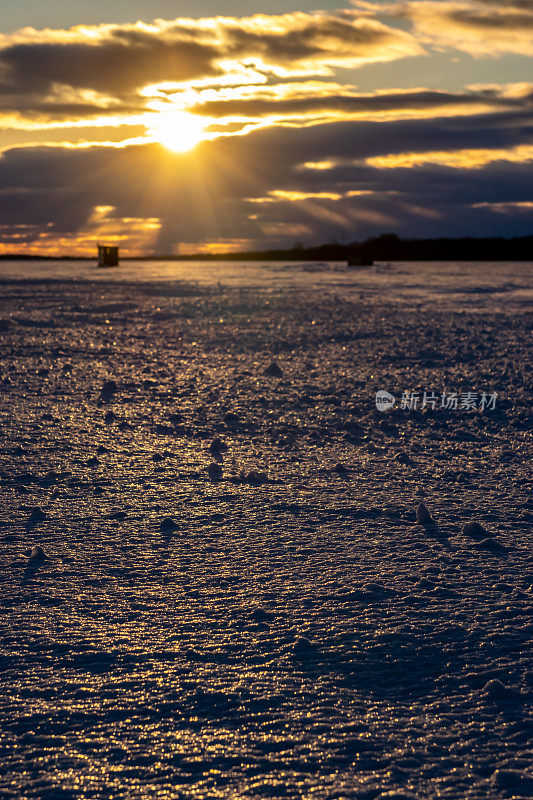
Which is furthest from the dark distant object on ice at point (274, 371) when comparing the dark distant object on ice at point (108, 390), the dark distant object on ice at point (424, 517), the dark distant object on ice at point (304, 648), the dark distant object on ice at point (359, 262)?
the dark distant object on ice at point (359, 262)

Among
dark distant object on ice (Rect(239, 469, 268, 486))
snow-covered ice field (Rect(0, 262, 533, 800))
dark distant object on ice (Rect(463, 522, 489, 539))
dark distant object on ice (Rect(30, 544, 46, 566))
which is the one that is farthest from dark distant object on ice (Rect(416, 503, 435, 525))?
dark distant object on ice (Rect(30, 544, 46, 566))

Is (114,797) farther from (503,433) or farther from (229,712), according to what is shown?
(503,433)

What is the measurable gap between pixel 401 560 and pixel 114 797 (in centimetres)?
199

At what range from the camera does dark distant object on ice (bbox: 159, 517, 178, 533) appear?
13.3ft

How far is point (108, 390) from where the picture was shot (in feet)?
28.1

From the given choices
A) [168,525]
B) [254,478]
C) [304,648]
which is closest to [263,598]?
[304,648]

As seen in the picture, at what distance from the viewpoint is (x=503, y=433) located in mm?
6645

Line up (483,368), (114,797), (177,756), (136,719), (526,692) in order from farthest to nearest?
(483,368)
(526,692)
(136,719)
(177,756)
(114,797)

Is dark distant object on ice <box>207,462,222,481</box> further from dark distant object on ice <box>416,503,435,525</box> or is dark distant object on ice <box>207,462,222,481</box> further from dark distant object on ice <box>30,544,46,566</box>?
dark distant object on ice <box>30,544,46,566</box>

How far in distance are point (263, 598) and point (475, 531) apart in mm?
1390

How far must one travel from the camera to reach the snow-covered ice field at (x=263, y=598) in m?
2.08

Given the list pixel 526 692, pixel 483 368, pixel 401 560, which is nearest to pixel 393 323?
pixel 483 368

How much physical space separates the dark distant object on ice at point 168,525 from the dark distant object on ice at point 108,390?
4077mm

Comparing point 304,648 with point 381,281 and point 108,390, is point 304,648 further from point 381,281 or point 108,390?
point 381,281
